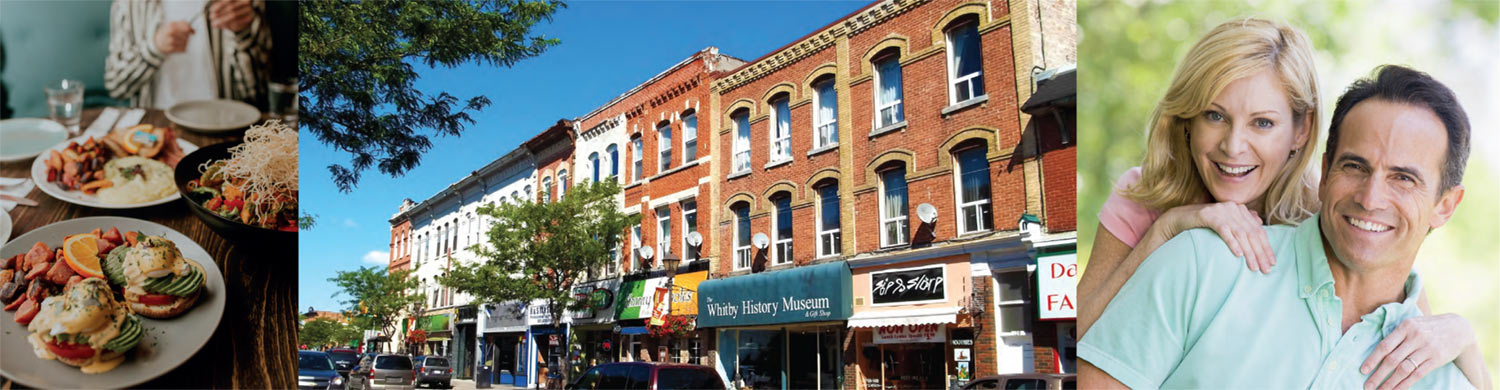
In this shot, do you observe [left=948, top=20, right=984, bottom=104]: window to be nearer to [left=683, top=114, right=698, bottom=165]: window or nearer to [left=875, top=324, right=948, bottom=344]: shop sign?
[left=875, top=324, right=948, bottom=344]: shop sign

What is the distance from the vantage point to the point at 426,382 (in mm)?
13219

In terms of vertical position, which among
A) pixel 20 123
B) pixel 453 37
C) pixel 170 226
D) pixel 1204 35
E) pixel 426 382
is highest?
pixel 453 37

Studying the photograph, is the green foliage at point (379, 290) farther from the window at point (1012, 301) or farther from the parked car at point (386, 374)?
the window at point (1012, 301)

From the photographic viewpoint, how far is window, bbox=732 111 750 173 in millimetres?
10484

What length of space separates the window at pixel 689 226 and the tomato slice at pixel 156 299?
7.15m

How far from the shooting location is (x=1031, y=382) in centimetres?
768

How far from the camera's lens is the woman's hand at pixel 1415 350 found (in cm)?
404

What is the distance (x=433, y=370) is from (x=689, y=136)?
18.1ft

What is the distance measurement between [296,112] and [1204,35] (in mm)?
4315

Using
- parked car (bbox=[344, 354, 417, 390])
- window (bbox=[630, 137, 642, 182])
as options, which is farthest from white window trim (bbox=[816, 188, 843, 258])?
parked car (bbox=[344, 354, 417, 390])

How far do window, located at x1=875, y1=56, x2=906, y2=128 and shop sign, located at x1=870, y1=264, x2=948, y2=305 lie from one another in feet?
4.81

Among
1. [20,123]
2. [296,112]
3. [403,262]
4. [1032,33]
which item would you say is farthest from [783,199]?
[20,123]

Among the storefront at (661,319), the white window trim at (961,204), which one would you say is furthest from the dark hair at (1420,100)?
the storefront at (661,319)

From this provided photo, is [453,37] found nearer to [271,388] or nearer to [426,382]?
[271,388]
